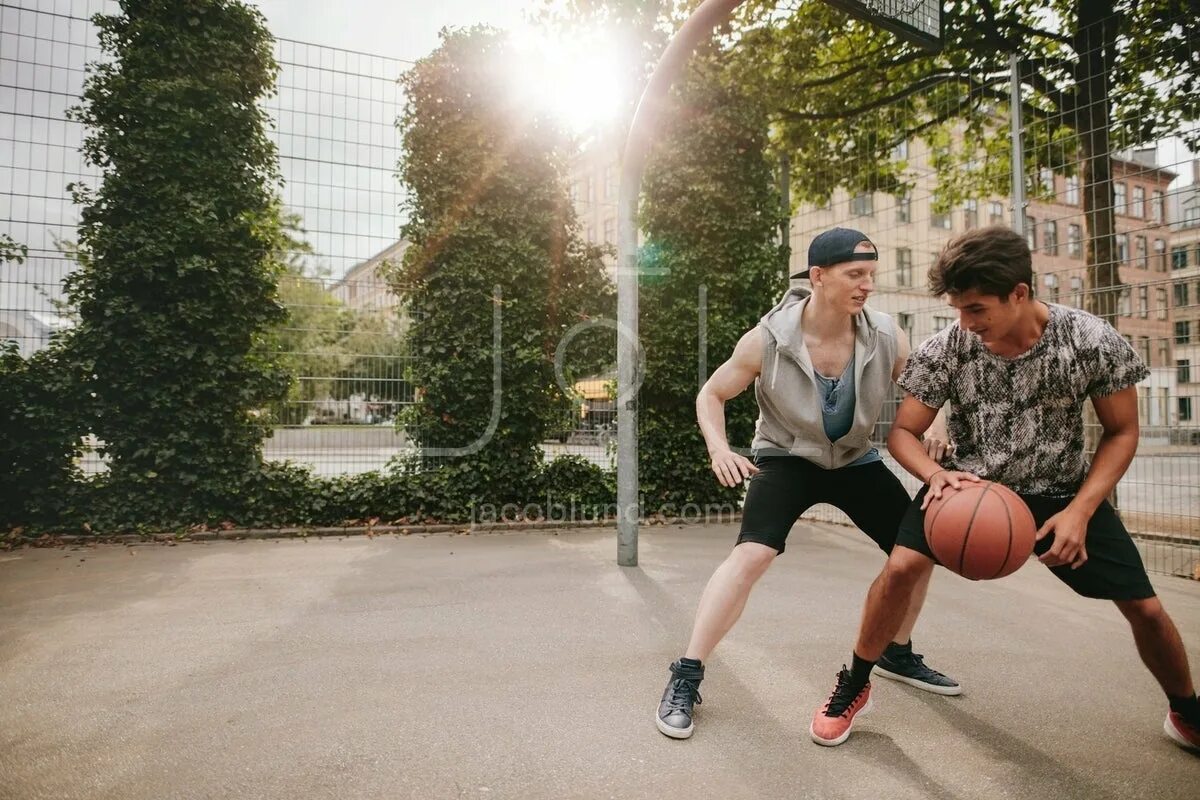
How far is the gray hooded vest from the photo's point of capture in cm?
337

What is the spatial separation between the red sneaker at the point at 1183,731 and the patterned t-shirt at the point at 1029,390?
1.04 m

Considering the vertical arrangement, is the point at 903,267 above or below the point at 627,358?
above

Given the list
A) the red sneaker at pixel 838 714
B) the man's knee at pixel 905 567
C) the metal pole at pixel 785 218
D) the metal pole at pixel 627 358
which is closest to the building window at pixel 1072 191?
the metal pole at pixel 785 218

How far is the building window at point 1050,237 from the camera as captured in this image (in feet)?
25.6

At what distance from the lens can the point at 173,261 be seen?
758cm

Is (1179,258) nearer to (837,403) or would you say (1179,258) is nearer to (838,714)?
(837,403)

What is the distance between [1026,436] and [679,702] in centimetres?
186

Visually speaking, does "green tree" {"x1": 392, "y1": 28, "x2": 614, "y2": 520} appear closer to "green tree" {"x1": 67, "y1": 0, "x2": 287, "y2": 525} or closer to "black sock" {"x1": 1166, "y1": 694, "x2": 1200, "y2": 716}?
"green tree" {"x1": 67, "y1": 0, "x2": 287, "y2": 525}

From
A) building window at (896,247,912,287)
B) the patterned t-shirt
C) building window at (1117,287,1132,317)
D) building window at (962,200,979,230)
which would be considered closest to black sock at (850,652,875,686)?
the patterned t-shirt

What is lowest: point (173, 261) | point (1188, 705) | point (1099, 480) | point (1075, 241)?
point (1188, 705)

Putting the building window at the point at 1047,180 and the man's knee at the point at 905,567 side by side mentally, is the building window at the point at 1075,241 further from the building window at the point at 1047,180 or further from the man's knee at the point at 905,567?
the man's knee at the point at 905,567

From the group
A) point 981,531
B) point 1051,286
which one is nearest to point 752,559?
point 981,531

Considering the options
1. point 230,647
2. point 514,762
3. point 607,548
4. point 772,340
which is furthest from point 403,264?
point 514,762

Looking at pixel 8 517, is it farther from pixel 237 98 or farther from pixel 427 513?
pixel 237 98
